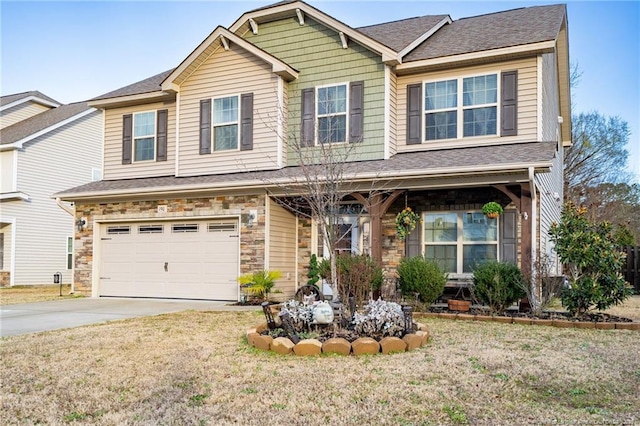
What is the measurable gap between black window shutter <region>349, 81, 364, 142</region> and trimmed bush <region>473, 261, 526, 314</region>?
173 inches

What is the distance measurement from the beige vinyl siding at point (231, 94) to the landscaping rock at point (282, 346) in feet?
22.7

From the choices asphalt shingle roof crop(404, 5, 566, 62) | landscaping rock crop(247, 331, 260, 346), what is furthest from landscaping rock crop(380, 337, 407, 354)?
asphalt shingle roof crop(404, 5, 566, 62)

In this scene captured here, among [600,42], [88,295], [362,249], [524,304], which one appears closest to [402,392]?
[524,304]

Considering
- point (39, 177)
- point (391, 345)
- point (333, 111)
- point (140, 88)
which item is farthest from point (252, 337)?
point (39, 177)

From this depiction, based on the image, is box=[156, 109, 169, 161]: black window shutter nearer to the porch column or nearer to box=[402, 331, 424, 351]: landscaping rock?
the porch column

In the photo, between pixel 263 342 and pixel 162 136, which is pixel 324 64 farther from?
pixel 263 342

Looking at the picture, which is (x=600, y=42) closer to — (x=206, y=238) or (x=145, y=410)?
(x=206, y=238)

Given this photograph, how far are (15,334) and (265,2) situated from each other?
10886 mm

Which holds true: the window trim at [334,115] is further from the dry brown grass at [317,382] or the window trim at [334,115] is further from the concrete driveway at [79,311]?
the dry brown grass at [317,382]

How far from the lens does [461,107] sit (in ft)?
39.4

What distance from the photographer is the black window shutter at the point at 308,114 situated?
41.8 feet

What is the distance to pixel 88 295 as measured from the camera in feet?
47.5

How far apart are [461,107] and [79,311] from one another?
903cm

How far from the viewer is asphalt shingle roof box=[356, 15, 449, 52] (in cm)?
1305
